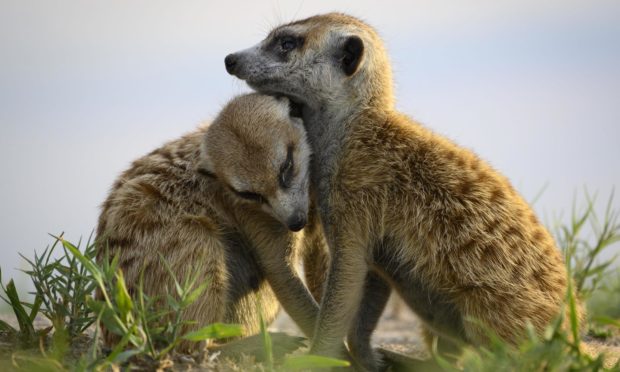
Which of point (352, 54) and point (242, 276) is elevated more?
point (352, 54)

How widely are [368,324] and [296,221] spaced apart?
0.81 metres

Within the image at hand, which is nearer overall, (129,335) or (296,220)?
(129,335)

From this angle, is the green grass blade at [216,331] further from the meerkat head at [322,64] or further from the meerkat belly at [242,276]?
the meerkat head at [322,64]

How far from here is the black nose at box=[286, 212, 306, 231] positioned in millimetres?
4012

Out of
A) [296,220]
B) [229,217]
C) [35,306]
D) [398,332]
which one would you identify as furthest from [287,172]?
[398,332]

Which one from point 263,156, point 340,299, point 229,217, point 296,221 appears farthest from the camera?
point 229,217

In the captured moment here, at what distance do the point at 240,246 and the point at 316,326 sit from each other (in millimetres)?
854

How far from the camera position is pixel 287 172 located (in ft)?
13.7

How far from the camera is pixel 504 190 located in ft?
13.1

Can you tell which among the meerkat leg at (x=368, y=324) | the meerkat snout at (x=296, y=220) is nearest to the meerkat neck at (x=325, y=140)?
the meerkat snout at (x=296, y=220)

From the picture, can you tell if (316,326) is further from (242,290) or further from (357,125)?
(357,125)

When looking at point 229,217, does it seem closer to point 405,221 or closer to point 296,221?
point 296,221

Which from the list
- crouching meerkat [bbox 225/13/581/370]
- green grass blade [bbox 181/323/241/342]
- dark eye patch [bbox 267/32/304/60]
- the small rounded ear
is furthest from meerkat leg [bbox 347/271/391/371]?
dark eye patch [bbox 267/32/304/60]

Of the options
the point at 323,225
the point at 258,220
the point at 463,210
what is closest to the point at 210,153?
the point at 258,220
